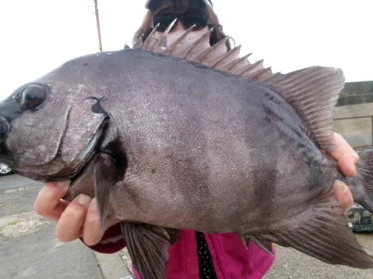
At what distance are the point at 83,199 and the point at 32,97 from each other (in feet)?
1.54

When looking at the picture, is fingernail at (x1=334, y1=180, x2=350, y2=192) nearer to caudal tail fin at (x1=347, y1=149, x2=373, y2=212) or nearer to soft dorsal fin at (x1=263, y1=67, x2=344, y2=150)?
caudal tail fin at (x1=347, y1=149, x2=373, y2=212)

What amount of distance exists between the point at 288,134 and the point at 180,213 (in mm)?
602

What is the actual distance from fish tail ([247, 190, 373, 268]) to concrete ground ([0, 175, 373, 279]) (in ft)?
5.56

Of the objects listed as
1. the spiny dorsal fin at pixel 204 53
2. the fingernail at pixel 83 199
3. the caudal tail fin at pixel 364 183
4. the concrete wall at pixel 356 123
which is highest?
the spiny dorsal fin at pixel 204 53

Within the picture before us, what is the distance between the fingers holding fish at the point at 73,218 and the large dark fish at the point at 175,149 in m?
0.05

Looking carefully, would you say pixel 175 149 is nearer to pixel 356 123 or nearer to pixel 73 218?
pixel 73 218

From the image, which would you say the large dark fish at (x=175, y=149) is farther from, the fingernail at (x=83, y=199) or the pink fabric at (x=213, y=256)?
the pink fabric at (x=213, y=256)

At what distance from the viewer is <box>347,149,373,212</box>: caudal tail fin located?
5.58ft

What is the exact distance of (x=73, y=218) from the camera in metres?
1.53

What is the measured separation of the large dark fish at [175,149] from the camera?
1.36 meters

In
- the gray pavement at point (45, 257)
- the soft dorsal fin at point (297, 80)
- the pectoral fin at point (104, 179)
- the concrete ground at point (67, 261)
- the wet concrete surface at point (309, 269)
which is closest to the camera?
the pectoral fin at point (104, 179)

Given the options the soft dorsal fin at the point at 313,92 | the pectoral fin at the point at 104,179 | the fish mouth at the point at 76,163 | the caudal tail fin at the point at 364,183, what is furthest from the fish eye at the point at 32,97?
the caudal tail fin at the point at 364,183

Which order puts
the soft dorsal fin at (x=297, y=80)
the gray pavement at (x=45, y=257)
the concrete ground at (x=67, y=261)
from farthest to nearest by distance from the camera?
1. the gray pavement at (x=45, y=257)
2. the concrete ground at (x=67, y=261)
3. the soft dorsal fin at (x=297, y=80)

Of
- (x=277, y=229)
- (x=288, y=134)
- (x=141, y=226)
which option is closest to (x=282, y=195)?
(x=277, y=229)
